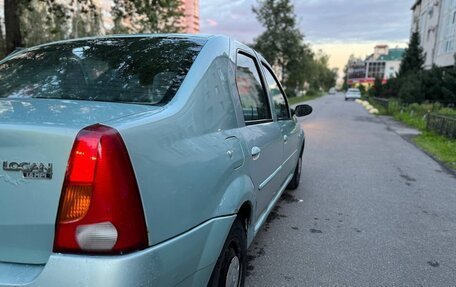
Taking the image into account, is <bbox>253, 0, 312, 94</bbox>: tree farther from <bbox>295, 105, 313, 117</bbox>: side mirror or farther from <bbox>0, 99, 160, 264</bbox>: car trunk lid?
<bbox>0, 99, 160, 264</bbox>: car trunk lid

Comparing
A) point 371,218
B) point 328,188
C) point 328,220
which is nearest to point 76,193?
point 328,220

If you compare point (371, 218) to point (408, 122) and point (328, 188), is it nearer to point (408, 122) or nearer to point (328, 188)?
point (328, 188)

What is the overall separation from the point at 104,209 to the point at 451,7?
45738mm

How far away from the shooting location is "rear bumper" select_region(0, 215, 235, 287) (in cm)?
149

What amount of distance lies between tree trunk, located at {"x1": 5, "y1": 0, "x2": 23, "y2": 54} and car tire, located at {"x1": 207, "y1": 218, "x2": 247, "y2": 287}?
9013mm

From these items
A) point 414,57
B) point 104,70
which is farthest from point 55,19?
point 414,57

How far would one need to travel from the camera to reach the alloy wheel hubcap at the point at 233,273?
7.94 ft

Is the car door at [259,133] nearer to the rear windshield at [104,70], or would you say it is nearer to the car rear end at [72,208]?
the rear windshield at [104,70]

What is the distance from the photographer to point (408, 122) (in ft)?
57.6

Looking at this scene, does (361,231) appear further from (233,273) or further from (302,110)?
(233,273)

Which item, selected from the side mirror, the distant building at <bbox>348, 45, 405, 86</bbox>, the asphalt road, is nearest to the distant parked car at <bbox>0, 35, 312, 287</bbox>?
the asphalt road

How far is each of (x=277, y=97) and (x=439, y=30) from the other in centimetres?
4526

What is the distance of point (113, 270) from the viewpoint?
1496 mm

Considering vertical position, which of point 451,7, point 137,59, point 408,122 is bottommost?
point 408,122
